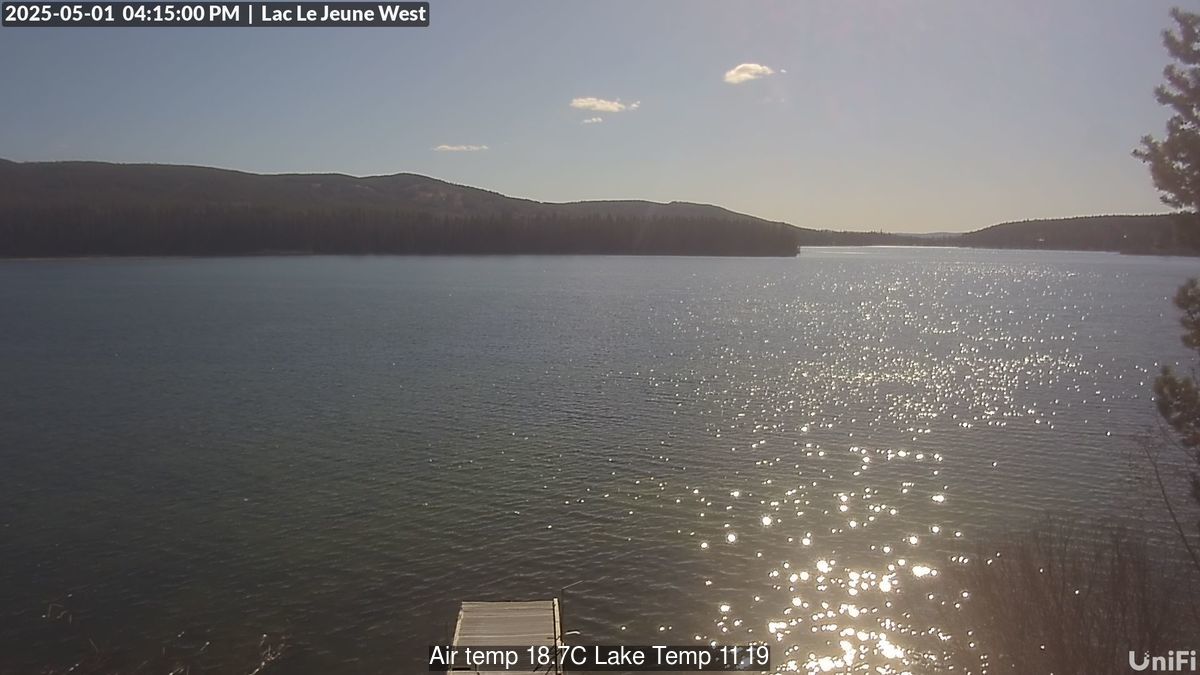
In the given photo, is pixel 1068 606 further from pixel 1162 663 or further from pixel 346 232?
pixel 346 232

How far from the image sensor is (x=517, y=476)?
24844mm

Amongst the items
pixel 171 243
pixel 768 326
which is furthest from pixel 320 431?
pixel 171 243

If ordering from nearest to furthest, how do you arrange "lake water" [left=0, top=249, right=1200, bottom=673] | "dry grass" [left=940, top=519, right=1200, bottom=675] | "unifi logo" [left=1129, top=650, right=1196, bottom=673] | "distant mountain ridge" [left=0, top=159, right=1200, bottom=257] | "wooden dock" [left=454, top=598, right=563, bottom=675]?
"unifi logo" [left=1129, top=650, right=1196, bottom=673] → "dry grass" [left=940, top=519, right=1200, bottom=675] → "wooden dock" [left=454, top=598, right=563, bottom=675] → "lake water" [left=0, top=249, right=1200, bottom=673] → "distant mountain ridge" [left=0, top=159, right=1200, bottom=257]

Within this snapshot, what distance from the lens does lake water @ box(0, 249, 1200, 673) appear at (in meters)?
16.8

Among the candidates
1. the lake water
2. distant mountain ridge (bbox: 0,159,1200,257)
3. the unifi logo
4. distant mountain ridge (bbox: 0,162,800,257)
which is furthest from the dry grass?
distant mountain ridge (bbox: 0,162,800,257)

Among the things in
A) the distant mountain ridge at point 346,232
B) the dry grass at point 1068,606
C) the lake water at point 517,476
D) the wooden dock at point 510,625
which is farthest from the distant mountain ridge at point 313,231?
the dry grass at point 1068,606

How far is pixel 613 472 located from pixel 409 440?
8.02 metres

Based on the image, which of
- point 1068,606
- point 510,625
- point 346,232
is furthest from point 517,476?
point 346,232

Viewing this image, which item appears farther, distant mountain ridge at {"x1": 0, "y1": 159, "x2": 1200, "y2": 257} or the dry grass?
distant mountain ridge at {"x1": 0, "y1": 159, "x2": 1200, "y2": 257}

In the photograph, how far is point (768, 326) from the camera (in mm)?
62250

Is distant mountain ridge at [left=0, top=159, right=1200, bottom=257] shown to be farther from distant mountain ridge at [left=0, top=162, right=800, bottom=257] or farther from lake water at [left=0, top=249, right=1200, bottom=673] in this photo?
lake water at [left=0, top=249, right=1200, bottom=673]

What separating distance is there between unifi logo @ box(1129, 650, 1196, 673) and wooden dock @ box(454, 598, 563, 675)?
911 cm

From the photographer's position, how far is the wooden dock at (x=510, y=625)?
49.1 ft

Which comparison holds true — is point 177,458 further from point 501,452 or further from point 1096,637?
point 1096,637
